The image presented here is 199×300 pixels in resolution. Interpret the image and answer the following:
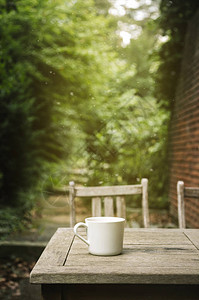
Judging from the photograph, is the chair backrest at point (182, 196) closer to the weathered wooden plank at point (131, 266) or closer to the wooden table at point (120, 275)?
the weathered wooden plank at point (131, 266)

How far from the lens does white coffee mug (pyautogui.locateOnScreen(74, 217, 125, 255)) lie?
4.12 feet

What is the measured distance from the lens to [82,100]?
6055 millimetres

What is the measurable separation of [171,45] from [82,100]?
1784mm

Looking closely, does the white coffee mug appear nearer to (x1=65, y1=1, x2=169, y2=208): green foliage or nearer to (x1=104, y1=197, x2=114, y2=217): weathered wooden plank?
(x1=104, y1=197, x2=114, y2=217): weathered wooden plank

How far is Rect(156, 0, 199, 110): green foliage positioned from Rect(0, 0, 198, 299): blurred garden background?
0.01m

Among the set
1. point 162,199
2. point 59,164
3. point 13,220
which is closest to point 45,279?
point 13,220

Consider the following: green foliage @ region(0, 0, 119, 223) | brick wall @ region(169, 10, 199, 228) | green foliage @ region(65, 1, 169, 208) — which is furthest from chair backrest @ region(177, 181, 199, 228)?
green foliage @ region(0, 0, 119, 223)

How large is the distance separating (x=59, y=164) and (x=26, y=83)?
57.0 inches

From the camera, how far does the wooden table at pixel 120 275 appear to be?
1.11 metres

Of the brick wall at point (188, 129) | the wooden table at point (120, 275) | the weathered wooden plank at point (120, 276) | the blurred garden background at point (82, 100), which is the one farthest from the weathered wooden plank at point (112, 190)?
the blurred garden background at point (82, 100)

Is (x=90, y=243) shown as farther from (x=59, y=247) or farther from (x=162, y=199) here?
(x=162, y=199)

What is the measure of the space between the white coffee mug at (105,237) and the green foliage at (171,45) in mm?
3791

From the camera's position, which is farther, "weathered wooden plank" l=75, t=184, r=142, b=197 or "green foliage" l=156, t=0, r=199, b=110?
"green foliage" l=156, t=0, r=199, b=110

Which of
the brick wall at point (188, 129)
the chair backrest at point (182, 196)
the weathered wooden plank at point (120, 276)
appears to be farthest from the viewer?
the brick wall at point (188, 129)
